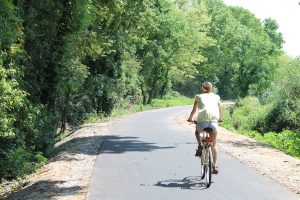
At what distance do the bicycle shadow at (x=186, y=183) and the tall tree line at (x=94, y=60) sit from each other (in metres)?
5.62

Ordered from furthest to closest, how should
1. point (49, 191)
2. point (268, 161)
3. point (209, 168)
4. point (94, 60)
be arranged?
1. point (94, 60)
2. point (268, 161)
3. point (49, 191)
4. point (209, 168)

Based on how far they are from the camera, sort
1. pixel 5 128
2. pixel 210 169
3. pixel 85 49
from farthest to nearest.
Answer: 1. pixel 85 49
2. pixel 5 128
3. pixel 210 169

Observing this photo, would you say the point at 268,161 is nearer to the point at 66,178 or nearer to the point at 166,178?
the point at 166,178

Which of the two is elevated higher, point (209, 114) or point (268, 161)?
point (209, 114)

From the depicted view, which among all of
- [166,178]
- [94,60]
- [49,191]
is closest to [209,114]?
[166,178]

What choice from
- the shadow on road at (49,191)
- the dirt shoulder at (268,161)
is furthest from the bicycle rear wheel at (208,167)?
the shadow on road at (49,191)

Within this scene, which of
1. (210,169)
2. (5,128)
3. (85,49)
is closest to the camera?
(210,169)

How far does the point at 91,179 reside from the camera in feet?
37.6

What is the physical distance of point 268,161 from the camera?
14789mm

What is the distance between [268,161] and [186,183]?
16.6 feet

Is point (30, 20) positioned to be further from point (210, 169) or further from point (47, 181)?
point (210, 169)

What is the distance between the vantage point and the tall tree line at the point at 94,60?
619 inches

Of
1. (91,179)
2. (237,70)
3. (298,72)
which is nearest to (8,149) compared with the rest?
(91,179)

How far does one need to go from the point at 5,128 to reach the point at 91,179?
392 centimetres
